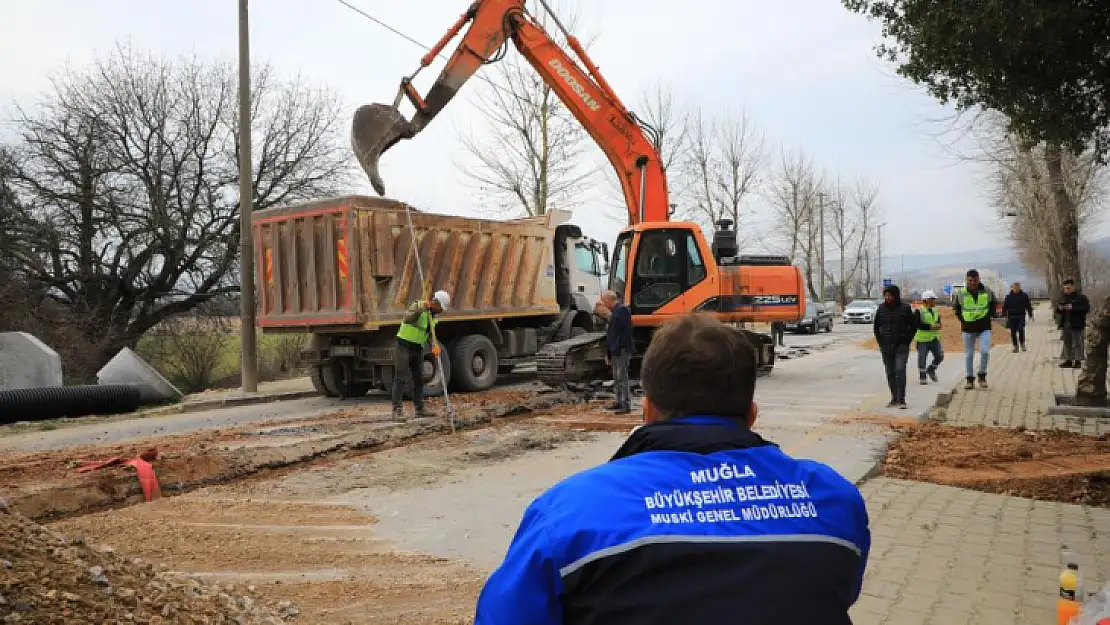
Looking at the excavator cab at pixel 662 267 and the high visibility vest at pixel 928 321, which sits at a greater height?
the excavator cab at pixel 662 267

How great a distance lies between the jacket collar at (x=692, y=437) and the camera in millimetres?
1686

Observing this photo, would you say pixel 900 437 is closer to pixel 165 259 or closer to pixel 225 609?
pixel 225 609

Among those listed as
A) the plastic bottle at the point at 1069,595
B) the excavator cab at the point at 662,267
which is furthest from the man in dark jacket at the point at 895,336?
the plastic bottle at the point at 1069,595

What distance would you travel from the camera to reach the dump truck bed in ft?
41.0

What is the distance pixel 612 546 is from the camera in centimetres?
152

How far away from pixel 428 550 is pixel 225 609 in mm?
1589

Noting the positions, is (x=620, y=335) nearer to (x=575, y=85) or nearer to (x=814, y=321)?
(x=575, y=85)

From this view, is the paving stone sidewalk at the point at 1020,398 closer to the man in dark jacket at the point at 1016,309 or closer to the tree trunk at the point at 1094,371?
the tree trunk at the point at 1094,371

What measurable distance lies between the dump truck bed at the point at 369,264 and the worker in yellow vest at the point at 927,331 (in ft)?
23.2

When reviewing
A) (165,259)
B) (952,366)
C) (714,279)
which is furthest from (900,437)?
(165,259)

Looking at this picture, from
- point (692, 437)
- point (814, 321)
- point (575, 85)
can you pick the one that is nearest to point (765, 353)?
point (575, 85)

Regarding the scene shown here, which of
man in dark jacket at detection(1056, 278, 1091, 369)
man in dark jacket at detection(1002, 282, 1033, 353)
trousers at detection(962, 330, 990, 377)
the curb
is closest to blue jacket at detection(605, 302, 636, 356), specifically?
trousers at detection(962, 330, 990, 377)

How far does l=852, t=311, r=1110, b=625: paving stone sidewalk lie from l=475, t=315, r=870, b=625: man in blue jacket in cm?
271

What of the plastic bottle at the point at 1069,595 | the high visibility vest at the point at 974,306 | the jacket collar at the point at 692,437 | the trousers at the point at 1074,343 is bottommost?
the plastic bottle at the point at 1069,595
